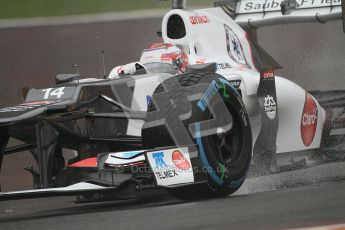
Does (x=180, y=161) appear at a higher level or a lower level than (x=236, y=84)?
lower

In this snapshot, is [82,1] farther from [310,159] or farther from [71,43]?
[310,159]

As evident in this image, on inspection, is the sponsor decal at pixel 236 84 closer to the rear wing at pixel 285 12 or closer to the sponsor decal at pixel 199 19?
the sponsor decal at pixel 199 19

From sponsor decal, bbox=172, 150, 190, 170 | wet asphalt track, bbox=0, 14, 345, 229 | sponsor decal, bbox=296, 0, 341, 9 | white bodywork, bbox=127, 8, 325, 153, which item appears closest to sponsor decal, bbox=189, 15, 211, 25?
white bodywork, bbox=127, 8, 325, 153

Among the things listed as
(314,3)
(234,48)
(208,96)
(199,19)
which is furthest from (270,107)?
(314,3)

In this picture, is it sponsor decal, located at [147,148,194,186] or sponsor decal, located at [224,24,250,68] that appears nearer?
sponsor decal, located at [147,148,194,186]

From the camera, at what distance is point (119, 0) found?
52.9ft

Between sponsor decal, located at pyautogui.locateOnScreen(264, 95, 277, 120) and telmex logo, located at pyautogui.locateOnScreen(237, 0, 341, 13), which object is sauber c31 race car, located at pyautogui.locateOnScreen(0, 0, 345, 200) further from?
telmex logo, located at pyautogui.locateOnScreen(237, 0, 341, 13)

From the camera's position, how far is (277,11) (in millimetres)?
11211

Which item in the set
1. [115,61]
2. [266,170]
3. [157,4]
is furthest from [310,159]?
[157,4]

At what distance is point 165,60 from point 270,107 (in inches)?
43.8

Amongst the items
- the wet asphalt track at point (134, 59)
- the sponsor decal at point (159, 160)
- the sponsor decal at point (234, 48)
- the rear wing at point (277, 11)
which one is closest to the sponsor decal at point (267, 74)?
the sponsor decal at point (234, 48)

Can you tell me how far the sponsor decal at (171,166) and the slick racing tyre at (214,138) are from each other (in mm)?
72

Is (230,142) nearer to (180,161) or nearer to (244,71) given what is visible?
(180,161)

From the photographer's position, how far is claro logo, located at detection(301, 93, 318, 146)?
10.2m
